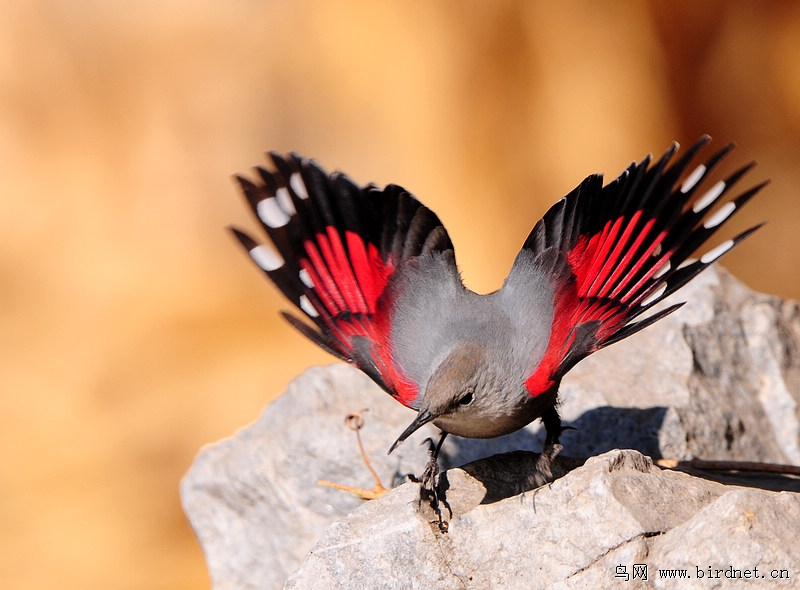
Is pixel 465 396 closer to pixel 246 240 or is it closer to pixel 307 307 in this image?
pixel 307 307

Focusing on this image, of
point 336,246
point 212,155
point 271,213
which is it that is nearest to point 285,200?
point 271,213

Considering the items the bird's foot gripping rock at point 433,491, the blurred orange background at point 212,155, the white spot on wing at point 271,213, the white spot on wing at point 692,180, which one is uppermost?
the blurred orange background at point 212,155

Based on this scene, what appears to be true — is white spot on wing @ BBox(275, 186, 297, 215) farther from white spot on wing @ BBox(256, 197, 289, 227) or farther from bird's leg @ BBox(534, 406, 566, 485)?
bird's leg @ BBox(534, 406, 566, 485)

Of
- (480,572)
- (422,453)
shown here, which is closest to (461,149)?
(422,453)

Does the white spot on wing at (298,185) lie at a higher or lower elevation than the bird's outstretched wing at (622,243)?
higher

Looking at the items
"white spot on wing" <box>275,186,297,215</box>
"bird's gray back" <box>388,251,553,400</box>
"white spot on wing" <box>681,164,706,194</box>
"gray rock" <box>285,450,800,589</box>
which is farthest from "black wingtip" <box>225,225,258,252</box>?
"white spot on wing" <box>681,164,706,194</box>

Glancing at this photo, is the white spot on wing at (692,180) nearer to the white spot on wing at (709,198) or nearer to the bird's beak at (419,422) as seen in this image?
the white spot on wing at (709,198)

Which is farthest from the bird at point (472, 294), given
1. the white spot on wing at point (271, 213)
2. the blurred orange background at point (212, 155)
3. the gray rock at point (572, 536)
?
the blurred orange background at point (212, 155)
